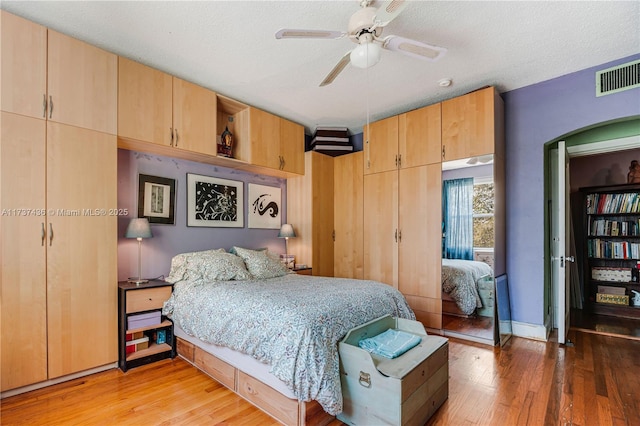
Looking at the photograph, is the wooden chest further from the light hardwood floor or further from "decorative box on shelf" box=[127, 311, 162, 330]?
"decorative box on shelf" box=[127, 311, 162, 330]

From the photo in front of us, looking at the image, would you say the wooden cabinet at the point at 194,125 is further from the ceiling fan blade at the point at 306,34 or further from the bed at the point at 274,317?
the ceiling fan blade at the point at 306,34

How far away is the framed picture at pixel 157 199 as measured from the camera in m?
3.05

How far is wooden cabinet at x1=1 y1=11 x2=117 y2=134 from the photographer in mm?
2104

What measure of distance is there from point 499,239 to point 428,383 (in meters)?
2.04

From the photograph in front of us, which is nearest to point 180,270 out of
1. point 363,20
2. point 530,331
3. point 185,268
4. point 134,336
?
point 185,268

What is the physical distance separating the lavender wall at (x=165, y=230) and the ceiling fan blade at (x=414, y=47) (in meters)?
2.47

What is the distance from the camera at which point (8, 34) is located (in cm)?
208

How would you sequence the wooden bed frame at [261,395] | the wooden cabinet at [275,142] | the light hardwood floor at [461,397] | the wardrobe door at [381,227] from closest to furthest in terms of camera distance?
the wooden bed frame at [261,395]
the light hardwood floor at [461,397]
the wooden cabinet at [275,142]
the wardrobe door at [381,227]

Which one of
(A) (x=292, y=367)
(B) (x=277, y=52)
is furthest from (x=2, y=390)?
(B) (x=277, y=52)

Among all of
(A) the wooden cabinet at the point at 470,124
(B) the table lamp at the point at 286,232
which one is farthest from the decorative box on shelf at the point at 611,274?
(B) the table lamp at the point at 286,232

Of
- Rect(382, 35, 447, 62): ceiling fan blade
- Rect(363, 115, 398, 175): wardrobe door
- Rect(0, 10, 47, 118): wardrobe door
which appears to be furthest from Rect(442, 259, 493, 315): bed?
Rect(0, 10, 47, 118): wardrobe door

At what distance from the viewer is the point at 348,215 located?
4414mm

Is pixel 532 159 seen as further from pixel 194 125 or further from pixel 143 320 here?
pixel 143 320

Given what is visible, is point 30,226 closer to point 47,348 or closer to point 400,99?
point 47,348
